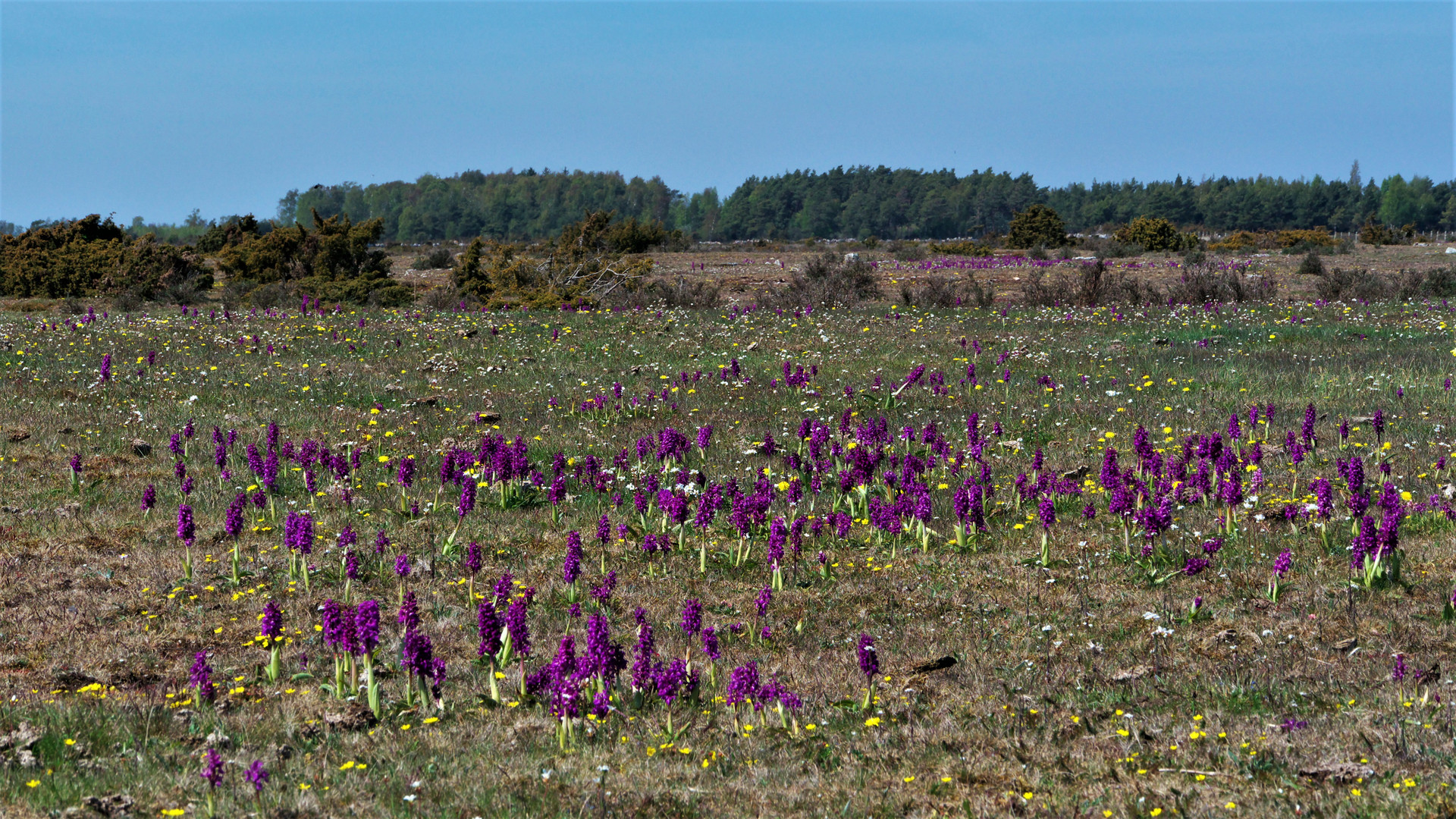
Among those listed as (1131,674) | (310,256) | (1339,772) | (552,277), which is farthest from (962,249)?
(1339,772)

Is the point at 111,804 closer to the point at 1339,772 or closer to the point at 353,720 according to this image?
the point at 353,720

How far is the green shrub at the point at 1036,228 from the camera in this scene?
283 feet

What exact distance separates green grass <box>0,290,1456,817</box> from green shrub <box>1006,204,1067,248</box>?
70.0m

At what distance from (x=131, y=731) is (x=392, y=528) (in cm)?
463

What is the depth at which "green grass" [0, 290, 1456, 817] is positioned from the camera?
5.52 m

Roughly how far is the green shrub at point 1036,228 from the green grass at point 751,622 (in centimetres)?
7004

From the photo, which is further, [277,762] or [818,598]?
[818,598]

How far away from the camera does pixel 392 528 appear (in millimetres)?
10797

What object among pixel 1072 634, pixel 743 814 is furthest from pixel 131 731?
pixel 1072 634

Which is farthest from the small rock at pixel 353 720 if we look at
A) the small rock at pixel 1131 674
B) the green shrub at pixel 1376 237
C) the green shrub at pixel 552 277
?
the green shrub at pixel 1376 237

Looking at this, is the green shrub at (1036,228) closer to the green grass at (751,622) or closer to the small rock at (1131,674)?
the green grass at (751,622)

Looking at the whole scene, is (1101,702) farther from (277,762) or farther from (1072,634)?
(277,762)

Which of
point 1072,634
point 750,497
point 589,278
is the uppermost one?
point 589,278

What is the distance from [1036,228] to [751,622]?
275 ft
